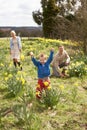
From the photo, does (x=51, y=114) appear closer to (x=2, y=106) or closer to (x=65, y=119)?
(x=65, y=119)

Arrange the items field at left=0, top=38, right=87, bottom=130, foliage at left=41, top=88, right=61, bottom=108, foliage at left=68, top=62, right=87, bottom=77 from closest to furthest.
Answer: field at left=0, top=38, right=87, bottom=130
foliage at left=41, top=88, right=61, bottom=108
foliage at left=68, top=62, right=87, bottom=77

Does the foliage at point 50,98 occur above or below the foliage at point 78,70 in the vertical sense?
above

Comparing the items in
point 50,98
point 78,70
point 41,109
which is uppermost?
point 50,98

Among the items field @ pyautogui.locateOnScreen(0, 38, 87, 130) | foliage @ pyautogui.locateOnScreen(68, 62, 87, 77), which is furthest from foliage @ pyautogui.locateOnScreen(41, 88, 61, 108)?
foliage @ pyautogui.locateOnScreen(68, 62, 87, 77)

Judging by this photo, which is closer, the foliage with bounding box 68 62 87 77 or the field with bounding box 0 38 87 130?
the field with bounding box 0 38 87 130

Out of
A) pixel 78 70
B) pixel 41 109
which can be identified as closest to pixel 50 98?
pixel 41 109

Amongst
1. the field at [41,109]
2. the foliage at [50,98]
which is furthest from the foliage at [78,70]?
the foliage at [50,98]

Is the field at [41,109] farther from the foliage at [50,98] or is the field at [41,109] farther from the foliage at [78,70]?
the foliage at [78,70]

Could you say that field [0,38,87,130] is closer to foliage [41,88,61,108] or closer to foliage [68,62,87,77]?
foliage [41,88,61,108]

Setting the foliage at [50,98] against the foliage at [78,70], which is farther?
the foliage at [78,70]

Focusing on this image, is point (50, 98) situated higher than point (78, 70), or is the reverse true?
point (50, 98)

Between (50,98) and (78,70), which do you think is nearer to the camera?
(50,98)

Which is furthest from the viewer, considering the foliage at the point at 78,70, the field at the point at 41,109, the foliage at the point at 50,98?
the foliage at the point at 78,70

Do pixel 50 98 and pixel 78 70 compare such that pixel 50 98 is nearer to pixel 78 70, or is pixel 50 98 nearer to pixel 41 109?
pixel 41 109
